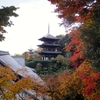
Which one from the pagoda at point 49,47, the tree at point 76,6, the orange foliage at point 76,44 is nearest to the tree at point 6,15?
the tree at point 76,6

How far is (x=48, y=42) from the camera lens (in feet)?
150

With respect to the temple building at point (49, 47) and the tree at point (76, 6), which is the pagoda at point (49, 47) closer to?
the temple building at point (49, 47)

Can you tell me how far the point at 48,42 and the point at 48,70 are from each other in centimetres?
1300

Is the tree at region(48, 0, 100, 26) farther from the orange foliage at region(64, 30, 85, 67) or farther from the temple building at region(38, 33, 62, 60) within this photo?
the temple building at region(38, 33, 62, 60)

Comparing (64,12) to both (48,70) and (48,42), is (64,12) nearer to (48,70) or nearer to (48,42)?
(48,70)

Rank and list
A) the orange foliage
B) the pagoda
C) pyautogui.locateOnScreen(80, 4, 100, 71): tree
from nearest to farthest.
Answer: pyautogui.locateOnScreen(80, 4, 100, 71): tree, the orange foliage, the pagoda

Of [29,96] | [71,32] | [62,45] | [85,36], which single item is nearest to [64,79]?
[29,96]

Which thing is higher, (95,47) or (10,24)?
(10,24)

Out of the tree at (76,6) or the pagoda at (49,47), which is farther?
the pagoda at (49,47)

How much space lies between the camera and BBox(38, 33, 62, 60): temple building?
43.0 metres

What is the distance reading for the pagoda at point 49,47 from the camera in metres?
43.0

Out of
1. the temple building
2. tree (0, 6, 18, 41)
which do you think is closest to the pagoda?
the temple building

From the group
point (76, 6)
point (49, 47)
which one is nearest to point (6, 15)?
point (76, 6)

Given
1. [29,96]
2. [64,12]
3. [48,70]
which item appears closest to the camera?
[64,12]
